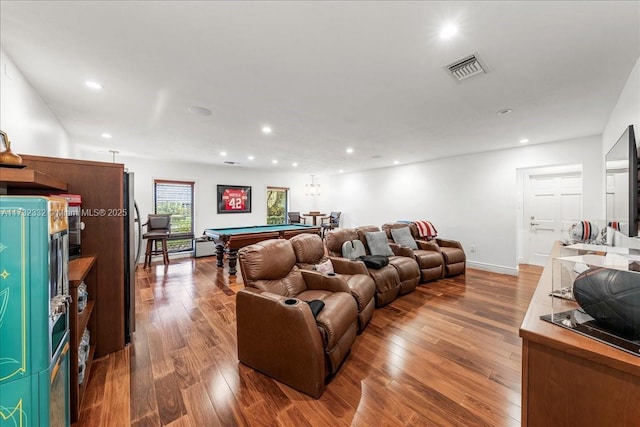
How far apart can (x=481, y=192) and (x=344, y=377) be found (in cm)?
497

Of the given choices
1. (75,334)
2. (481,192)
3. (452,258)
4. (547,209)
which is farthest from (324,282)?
(547,209)

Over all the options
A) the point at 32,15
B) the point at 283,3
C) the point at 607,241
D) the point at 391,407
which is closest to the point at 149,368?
the point at 391,407

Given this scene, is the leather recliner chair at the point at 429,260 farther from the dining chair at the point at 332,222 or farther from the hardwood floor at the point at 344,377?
the dining chair at the point at 332,222

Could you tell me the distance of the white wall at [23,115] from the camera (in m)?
1.91

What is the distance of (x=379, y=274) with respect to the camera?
10.7 ft

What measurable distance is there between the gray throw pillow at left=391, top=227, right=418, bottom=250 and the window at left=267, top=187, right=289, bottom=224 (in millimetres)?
4739

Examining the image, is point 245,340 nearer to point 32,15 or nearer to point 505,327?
point 32,15

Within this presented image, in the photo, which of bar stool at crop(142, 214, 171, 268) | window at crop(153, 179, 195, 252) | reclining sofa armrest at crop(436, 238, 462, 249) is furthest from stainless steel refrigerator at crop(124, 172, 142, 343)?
reclining sofa armrest at crop(436, 238, 462, 249)

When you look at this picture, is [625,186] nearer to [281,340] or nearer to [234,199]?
[281,340]

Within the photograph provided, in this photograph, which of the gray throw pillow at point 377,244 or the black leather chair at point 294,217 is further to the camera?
the black leather chair at point 294,217

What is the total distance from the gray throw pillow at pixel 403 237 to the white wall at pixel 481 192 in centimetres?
180

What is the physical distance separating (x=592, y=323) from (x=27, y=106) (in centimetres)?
432

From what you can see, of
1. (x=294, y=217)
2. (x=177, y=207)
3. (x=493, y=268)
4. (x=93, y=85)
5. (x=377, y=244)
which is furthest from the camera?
(x=294, y=217)

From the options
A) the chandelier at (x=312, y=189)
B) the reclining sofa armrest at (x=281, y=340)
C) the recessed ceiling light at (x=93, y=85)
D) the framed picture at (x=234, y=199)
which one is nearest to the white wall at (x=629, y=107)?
the reclining sofa armrest at (x=281, y=340)
